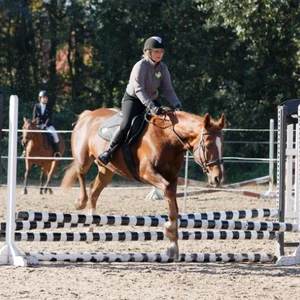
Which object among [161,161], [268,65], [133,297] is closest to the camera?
[133,297]

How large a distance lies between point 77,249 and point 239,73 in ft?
52.3

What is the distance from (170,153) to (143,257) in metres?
1.27

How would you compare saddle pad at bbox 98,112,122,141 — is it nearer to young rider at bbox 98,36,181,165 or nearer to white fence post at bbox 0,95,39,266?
young rider at bbox 98,36,181,165

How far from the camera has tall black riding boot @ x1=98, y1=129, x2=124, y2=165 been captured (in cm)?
960

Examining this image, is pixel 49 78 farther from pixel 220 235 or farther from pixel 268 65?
pixel 220 235

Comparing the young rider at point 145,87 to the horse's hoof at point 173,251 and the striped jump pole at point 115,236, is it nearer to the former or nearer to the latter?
the striped jump pole at point 115,236

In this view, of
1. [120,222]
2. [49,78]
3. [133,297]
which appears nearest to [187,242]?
[120,222]

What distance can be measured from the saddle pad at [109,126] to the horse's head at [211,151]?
5.69 feet

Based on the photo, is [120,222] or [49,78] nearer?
[120,222]

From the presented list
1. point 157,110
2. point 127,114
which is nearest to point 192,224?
point 157,110

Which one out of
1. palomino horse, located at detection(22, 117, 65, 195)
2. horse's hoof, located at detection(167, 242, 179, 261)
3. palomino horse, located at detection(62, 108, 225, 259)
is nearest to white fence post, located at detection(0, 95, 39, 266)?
horse's hoof, located at detection(167, 242, 179, 261)

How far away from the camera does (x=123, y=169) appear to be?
988cm

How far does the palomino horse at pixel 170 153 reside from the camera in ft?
27.6

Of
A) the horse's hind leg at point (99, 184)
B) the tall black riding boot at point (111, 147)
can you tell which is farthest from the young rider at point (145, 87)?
the horse's hind leg at point (99, 184)
